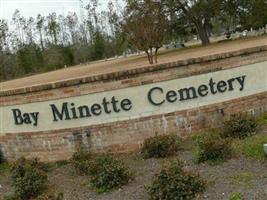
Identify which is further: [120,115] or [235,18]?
[235,18]

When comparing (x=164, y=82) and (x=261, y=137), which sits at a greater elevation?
(x=164, y=82)

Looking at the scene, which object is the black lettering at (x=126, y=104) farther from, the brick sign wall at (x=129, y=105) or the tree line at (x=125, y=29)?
the tree line at (x=125, y=29)

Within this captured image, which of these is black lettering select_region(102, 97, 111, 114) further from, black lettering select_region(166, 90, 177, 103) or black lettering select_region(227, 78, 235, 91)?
black lettering select_region(227, 78, 235, 91)

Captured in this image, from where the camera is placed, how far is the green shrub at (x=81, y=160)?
819 centimetres

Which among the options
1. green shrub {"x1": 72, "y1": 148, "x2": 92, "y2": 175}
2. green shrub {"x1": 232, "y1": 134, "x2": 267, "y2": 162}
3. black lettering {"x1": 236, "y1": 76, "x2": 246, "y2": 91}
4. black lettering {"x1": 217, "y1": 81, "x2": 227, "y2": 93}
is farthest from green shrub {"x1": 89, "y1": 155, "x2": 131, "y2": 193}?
black lettering {"x1": 236, "y1": 76, "x2": 246, "y2": 91}

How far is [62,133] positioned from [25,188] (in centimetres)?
231

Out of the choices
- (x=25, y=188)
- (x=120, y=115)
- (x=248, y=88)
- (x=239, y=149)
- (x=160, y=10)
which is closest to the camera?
(x=25, y=188)

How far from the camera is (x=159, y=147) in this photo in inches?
330

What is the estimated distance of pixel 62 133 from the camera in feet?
31.4

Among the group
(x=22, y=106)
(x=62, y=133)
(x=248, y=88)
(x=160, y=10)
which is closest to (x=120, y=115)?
(x=62, y=133)

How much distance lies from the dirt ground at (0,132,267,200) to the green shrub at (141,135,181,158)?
0.14 m

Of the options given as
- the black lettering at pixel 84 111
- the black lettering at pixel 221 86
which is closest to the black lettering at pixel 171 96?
the black lettering at pixel 221 86

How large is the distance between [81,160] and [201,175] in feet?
8.79

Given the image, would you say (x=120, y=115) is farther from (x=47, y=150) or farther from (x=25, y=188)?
(x=25, y=188)
